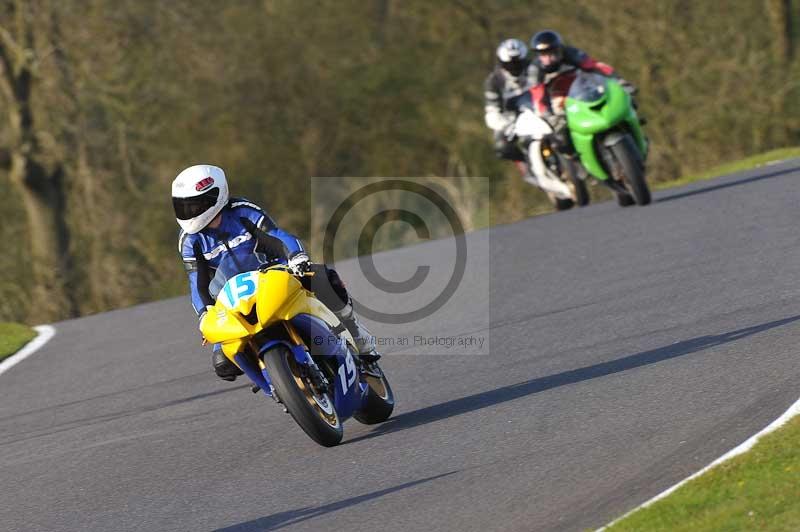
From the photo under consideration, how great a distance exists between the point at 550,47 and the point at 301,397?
868 cm

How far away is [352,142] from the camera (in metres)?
32.9

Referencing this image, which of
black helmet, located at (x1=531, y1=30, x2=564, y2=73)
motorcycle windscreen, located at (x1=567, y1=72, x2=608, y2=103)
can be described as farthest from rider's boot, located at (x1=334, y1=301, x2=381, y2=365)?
black helmet, located at (x1=531, y1=30, x2=564, y2=73)

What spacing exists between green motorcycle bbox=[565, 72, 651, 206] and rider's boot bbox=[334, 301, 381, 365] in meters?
6.47

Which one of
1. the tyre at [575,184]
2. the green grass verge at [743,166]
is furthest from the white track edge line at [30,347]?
the green grass verge at [743,166]

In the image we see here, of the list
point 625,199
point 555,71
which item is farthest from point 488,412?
point 555,71

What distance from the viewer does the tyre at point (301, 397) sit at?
6.87 meters

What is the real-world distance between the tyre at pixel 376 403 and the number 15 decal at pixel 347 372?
369 mm

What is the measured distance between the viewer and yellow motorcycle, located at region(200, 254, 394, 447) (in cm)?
694

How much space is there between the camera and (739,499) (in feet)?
17.0

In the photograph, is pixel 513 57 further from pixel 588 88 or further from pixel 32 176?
pixel 32 176

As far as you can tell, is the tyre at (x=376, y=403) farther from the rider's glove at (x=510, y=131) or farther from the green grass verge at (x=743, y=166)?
the green grass verge at (x=743, y=166)

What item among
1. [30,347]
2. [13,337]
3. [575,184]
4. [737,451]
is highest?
[737,451]

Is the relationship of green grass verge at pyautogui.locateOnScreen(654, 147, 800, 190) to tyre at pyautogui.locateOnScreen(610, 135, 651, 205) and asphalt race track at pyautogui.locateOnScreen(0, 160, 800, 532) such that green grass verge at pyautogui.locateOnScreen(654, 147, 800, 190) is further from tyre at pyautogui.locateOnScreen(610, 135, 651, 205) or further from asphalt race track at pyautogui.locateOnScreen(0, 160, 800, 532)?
asphalt race track at pyautogui.locateOnScreen(0, 160, 800, 532)

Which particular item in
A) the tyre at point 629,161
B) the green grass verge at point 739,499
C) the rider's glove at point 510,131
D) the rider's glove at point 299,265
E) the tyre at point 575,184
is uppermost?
the rider's glove at point 299,265
